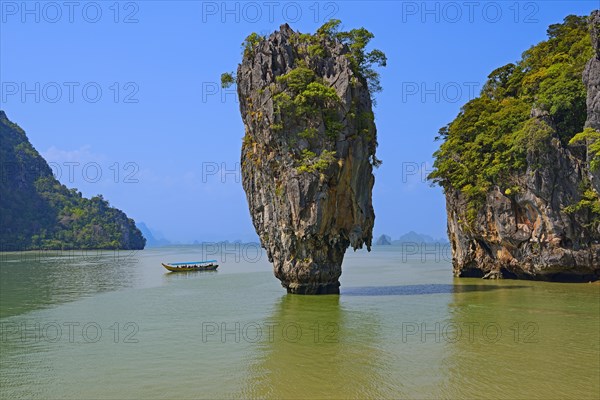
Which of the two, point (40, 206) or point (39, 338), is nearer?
point (39, 338)

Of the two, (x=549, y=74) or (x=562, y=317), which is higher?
(x=549, y=74)

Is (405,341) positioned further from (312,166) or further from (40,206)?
(40,206)

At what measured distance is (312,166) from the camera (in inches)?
998

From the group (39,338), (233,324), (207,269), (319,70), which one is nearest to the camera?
(39,338)

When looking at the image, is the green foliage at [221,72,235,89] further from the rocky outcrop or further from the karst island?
the rocky outcrop

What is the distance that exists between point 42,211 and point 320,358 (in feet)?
380

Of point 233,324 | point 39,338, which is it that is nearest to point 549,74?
point 233,324

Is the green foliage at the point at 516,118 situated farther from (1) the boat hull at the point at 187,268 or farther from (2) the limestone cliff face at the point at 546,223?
(1) the boat hull at the point at 187,268

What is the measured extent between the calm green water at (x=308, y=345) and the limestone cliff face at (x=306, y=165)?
103 inches

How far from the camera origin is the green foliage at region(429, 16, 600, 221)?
29.3m

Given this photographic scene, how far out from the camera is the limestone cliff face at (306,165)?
25.8 m

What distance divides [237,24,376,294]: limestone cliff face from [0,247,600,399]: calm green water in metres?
2.61

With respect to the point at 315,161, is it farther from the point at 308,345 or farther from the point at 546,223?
the point at 546,223

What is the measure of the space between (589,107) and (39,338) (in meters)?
25.7
